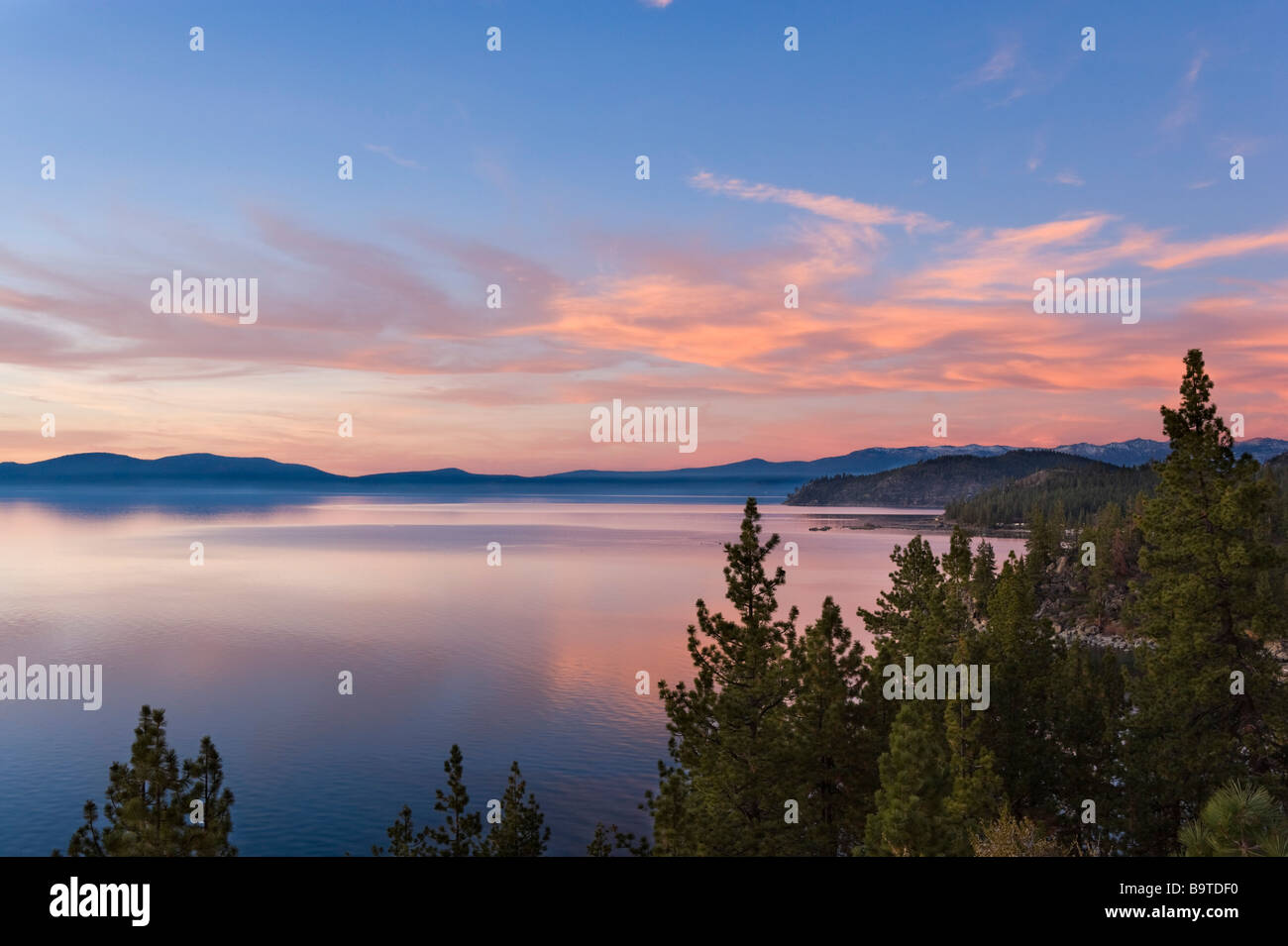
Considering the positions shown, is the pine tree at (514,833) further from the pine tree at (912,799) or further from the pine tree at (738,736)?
the pine tree at (912,799)

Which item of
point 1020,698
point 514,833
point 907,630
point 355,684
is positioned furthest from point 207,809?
point 355,684

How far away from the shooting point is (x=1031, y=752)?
34.9 meters

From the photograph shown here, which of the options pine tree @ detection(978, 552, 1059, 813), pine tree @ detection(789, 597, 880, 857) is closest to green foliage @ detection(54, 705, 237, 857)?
pine tree @ detection(789, 597, 880, 857)

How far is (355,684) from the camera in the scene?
265 feet

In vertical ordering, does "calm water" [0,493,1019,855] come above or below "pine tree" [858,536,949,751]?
below

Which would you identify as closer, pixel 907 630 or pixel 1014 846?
pixel 1014 846

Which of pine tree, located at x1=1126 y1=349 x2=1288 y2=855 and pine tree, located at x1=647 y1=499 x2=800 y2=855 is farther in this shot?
pine tree, located at x1=647 y1=499 x2=800 y2=855

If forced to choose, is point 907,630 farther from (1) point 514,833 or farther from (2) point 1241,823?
(2) point 1241,823

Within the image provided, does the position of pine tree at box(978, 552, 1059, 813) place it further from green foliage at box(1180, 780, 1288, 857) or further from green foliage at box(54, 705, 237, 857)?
green foliage at box(54, 705, 237, 857)

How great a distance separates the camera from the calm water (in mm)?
52656

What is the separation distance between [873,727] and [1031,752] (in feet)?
22.5
